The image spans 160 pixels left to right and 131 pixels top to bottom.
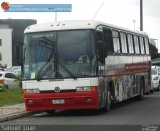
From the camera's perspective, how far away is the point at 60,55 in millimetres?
19594

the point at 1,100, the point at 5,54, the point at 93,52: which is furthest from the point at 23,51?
the point at 5,54

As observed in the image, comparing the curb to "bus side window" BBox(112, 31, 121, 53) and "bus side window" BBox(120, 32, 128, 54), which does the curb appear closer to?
"bus side window" BBox(112, 31, 121, 53)

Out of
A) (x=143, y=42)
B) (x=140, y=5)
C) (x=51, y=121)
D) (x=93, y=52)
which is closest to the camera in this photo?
A: (x=51, y=121)

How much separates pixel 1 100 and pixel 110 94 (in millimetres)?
6335

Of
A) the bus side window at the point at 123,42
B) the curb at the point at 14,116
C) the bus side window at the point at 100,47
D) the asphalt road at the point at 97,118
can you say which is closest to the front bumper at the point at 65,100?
the asphalt road at the point at 97,118

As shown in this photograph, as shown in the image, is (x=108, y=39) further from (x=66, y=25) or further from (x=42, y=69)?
(x=42, y=69)

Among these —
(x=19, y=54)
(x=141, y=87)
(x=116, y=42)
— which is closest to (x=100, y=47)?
(x=19, y=54)

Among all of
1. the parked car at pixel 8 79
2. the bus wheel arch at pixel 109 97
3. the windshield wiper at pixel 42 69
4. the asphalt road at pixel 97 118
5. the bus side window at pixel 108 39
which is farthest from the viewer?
the parked car at pixel 8 79

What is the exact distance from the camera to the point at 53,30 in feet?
65.4

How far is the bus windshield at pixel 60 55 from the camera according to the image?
19.4 meters

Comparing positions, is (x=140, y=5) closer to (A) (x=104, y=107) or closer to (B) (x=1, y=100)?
(B) (x=1, y=100)

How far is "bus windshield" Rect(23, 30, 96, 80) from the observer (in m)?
19.4

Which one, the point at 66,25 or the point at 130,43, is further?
the point at 130,43

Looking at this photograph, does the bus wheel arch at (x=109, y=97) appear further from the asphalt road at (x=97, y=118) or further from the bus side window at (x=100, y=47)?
the bus side window at (x=100, y=47)
